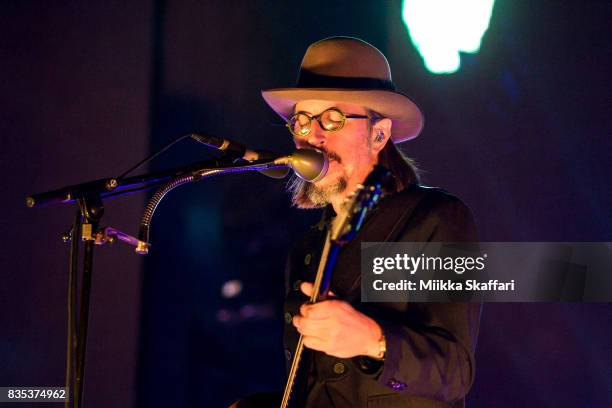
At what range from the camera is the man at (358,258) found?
5.52 feet

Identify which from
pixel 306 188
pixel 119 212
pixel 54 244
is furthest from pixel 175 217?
pixel 306 188

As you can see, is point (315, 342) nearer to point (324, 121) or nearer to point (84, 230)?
point (84, 230)

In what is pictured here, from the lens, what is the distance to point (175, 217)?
314cm

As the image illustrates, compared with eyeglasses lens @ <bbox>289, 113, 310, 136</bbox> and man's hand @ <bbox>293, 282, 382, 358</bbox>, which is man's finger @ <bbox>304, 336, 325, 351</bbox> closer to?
man's hand @ <bbox>293, 282, 382, 358</bbox>

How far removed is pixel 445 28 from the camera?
10.2 ft

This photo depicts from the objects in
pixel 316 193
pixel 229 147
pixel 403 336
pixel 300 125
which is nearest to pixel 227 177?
pixel 316 193

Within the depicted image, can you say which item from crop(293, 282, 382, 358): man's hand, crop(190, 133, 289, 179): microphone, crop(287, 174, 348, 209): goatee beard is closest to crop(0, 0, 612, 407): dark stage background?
crop(287, 174, 348, 209): goatee beard

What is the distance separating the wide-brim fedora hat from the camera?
2340mm

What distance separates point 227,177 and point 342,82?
3.38ft

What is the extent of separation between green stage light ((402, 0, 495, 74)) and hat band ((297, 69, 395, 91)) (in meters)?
0.83

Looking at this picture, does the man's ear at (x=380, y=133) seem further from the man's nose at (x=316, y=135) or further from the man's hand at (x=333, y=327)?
the man's hand at (x=333, y=327)

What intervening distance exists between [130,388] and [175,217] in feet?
2.85

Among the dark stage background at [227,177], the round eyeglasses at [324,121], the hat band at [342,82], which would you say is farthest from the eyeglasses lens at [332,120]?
the dark stage background at [227,177]

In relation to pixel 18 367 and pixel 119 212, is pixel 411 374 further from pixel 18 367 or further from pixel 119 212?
pixel 18 367
